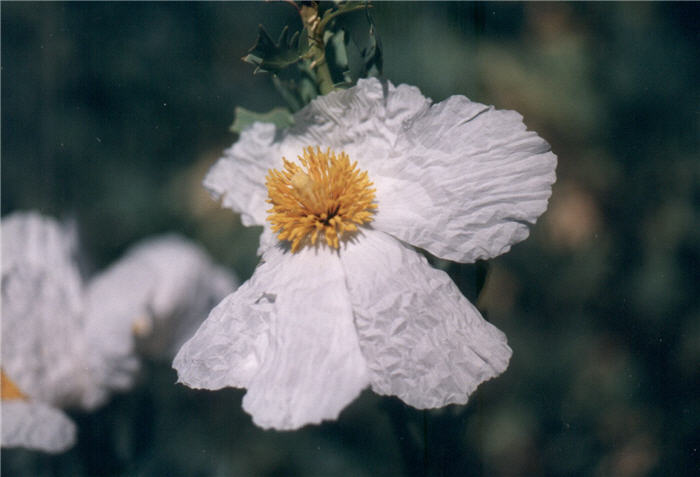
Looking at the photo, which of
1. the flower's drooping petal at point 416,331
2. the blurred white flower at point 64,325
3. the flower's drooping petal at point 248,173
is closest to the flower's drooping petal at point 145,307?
the blurred white flower at point 64,325

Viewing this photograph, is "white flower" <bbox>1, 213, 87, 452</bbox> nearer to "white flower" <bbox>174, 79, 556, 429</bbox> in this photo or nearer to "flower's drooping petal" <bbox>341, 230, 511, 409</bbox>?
"white flower" <bbox>174, 79, 556, 429</bbox>

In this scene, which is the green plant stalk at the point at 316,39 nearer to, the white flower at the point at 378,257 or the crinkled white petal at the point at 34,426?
the white flower at the point at 378,257

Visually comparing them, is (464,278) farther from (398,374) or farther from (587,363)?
(587,363)

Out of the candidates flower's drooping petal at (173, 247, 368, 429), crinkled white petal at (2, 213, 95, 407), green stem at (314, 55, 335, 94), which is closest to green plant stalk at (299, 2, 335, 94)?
green stem at (314, 55, 335, 94)

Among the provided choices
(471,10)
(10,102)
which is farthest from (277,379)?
(10,102)

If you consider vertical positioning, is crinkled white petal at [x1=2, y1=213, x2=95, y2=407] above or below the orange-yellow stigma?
below

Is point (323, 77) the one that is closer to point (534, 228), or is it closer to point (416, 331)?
point (416, 331)

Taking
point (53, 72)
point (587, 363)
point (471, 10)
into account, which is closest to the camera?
point (471, 10)

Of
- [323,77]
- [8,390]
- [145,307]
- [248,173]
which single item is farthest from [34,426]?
[323,77]
